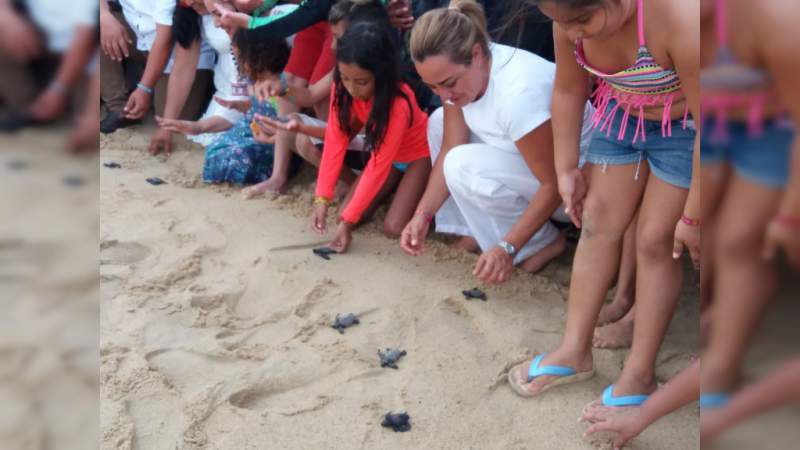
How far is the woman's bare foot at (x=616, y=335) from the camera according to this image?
7.51 ft

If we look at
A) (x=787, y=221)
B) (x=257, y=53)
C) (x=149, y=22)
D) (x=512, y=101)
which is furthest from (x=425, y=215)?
(x=787, y=221)

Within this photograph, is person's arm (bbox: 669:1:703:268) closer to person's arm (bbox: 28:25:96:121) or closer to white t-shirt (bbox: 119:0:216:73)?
A: person's arm (bbox: 28:25:96:121)

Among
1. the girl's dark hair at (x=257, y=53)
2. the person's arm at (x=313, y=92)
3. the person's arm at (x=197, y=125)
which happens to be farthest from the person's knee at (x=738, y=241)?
the person's arm at (x=197, y=125)

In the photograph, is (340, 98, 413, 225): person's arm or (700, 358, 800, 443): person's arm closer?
(700, 358, 800, 443): person's arm

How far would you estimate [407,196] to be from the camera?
10.5 ft

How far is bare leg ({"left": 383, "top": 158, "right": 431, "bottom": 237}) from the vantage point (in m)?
3.14

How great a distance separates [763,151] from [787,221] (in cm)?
3

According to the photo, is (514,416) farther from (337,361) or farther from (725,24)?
(725,24)

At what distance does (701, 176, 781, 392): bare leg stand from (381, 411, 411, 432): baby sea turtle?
160 cm

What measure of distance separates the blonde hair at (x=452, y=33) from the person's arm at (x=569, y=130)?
1.60 ft

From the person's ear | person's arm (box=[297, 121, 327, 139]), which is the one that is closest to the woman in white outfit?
the person's ear

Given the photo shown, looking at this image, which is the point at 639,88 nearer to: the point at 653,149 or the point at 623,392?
the point at 653,149

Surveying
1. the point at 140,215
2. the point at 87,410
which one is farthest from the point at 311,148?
the point at 87,410

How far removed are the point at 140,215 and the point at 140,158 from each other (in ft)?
2.80
